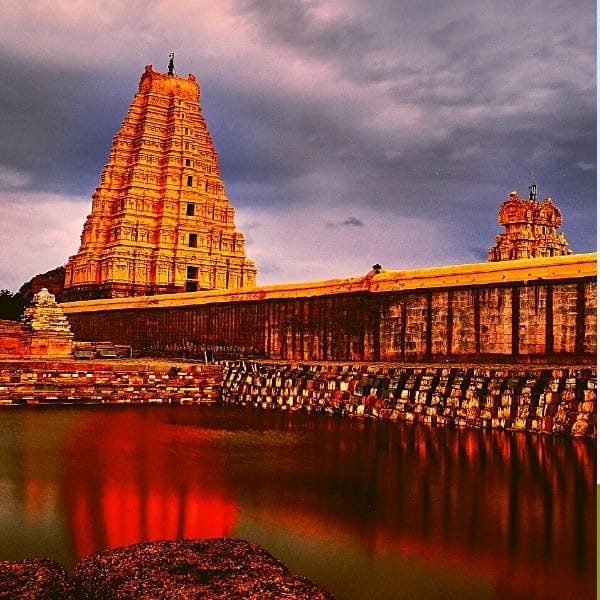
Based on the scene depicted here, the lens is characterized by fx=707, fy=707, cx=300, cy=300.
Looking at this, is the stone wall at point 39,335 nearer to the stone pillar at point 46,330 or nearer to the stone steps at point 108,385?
the stone pillar at point 46,330

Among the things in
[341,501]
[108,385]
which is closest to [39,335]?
[108,385]

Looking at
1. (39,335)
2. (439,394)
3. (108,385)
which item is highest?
(39,335)

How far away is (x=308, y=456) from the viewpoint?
12320mm

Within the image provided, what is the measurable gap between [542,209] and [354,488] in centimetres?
4684

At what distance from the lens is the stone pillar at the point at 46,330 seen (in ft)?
87.1

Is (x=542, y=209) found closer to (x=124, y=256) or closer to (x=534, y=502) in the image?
(x=124, y=256)

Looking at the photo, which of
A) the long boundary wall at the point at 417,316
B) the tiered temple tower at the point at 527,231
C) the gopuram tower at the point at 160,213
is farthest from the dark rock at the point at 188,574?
the tiered temple tower at the point at 527,231

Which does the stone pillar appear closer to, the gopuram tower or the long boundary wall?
the long boundary wall

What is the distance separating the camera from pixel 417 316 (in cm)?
1988

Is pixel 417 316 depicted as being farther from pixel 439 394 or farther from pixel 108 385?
pixel 108 385

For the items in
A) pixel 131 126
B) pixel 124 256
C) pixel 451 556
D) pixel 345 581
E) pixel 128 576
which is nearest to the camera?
pixel 128 576

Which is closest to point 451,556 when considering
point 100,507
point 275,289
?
point 100,507

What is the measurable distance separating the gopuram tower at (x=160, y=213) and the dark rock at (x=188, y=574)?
119 feet

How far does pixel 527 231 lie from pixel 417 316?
3414 centimetres
